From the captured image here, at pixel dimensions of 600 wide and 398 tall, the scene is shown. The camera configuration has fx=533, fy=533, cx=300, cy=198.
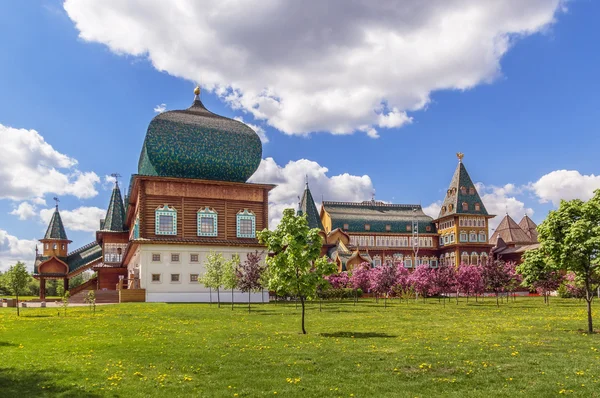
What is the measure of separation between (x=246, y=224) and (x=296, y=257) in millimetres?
31153

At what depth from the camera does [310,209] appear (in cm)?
7612

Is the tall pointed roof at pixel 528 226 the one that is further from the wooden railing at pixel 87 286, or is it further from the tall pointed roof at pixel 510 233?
the wooden railing at pixel 87 286

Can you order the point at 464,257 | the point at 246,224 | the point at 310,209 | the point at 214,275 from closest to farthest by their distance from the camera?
the point at 214,275 → the point at 246,224 → the point at 310,209 → the point at 464,257

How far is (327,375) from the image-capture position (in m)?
12.7

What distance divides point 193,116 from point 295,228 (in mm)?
34382

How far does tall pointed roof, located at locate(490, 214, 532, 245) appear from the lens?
84.8 meters

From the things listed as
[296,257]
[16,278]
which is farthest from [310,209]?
[296,257]

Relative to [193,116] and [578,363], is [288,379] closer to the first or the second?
[578,363]

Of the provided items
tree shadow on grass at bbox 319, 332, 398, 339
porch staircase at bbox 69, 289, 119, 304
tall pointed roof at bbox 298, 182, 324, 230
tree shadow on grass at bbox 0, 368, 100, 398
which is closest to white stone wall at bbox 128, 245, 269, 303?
porch staircase at bbox 69, 289, 119, 304

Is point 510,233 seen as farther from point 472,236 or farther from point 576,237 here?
point 576,237

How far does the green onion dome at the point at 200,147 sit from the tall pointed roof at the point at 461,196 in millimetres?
39081

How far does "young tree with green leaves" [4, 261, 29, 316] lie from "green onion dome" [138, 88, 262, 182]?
764 inches

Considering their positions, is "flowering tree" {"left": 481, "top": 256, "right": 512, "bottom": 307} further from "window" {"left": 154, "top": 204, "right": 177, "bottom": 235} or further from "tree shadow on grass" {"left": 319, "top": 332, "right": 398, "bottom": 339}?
"window" {"left": 154, "top": 204, "right": 177, "bottom": 235}

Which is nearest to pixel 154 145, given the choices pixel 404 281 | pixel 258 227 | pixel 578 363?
pixel 258 227
